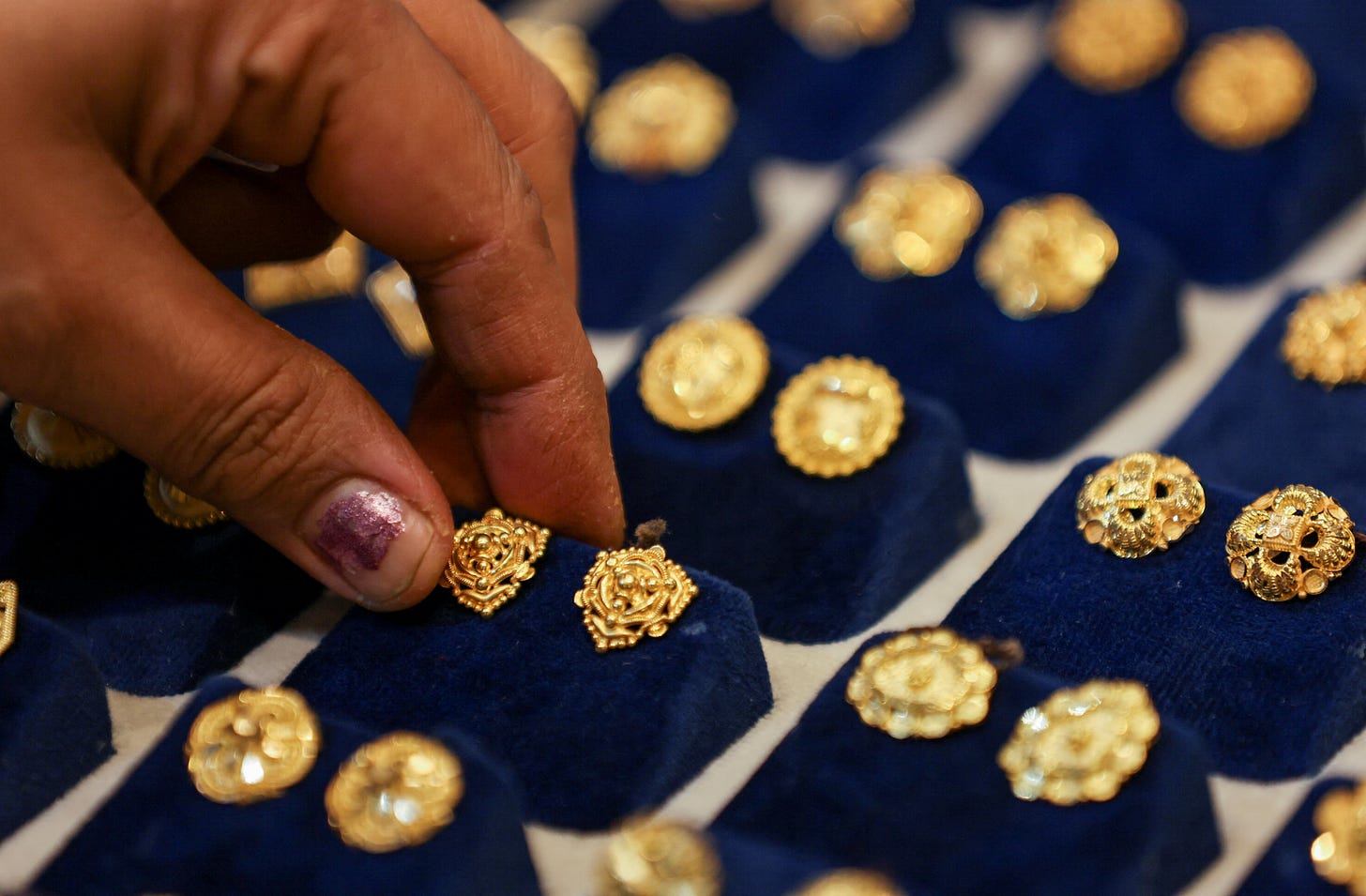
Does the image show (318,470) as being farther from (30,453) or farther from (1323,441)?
(1323,441)

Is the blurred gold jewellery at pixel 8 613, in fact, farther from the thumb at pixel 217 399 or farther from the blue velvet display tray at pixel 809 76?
the blue velvet display tray at pixel 809 76

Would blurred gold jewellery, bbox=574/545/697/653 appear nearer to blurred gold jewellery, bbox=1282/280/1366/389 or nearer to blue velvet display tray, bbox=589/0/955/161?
blurred gold jewellery, bbox=1282/280/1366/389

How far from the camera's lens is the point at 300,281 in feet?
6.75

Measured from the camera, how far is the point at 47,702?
134 cm

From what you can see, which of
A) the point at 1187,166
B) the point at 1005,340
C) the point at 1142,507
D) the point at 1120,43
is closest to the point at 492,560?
the point at 1142,507

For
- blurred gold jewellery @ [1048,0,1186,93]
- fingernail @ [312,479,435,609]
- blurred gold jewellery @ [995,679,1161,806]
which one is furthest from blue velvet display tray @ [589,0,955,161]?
blurred gold jewellery @ [995,679,1161,806]

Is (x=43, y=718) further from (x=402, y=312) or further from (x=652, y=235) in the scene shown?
(x=652, y=235)

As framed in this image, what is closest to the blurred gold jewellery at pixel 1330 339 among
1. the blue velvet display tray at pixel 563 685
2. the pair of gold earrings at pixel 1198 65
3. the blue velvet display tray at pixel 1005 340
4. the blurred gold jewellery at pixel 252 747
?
the blue velvet display tray at pixel 1005 340

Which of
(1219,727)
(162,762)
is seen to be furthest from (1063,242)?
(162,762)

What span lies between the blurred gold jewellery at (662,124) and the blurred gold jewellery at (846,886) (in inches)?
50.1

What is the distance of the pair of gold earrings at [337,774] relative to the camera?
115 centimetres

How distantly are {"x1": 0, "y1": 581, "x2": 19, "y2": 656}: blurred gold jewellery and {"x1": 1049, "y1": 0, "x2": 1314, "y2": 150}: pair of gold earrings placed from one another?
1.59m

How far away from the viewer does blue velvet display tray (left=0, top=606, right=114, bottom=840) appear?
4.34ft

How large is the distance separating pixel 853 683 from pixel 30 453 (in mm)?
937
